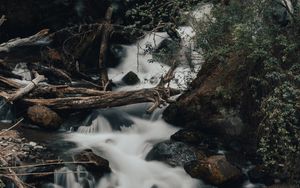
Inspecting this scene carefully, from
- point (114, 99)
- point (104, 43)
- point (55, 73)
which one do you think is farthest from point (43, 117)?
point (104, 43)

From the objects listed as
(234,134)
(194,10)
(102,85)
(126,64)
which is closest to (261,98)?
(234,134)

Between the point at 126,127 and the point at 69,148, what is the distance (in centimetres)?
187

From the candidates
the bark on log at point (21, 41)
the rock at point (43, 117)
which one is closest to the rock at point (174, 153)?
the rock at point (43, 117)

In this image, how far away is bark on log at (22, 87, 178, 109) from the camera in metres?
10.2

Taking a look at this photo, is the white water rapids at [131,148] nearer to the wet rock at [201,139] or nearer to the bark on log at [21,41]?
the wet rock at [201,139]

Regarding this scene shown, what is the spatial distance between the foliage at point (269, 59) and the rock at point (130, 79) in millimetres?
3786

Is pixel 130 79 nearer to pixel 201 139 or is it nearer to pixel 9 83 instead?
pixel 9 83

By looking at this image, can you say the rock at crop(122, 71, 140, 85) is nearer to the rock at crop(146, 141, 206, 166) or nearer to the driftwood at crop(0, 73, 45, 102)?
the driftwood at crop(0, 73, 45, 102)

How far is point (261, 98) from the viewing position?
856 centimetres

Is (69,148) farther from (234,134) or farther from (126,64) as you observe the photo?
(126,64)

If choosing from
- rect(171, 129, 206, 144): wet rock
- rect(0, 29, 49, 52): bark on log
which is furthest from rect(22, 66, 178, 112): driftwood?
rect(0, 29, 49, 52): bark on log

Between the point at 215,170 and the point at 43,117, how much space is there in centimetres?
396

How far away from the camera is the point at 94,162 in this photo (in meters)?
8.27

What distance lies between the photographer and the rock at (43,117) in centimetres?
991
